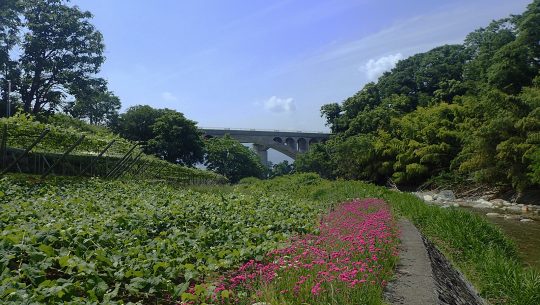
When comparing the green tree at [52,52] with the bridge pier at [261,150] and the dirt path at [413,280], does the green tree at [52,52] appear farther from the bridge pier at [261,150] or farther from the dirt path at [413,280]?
the bridge pier at [261,150]

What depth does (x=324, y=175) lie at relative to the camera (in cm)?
5922

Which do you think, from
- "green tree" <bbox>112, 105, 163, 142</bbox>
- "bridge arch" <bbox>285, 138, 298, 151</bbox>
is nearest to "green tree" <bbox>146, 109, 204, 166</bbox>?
"green tree" <bbox>112, 105, 163, 142</bbox>

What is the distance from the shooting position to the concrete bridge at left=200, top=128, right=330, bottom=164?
230 feet

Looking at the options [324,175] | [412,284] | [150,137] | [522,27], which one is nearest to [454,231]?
[412,284]

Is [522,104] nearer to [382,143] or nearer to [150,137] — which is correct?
[382,143]

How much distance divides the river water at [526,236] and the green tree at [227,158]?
158 feet

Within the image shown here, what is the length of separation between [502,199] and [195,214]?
2537 cm

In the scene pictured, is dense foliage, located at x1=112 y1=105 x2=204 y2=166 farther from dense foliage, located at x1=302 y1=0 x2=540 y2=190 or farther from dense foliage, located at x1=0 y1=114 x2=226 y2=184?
dense foliage, located at x1=0 y1=114 x2=226 y2=184

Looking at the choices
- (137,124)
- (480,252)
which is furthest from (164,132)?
(480,252)

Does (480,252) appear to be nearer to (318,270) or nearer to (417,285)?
(417,285)

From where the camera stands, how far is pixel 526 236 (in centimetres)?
1401

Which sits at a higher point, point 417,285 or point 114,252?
point 114,252

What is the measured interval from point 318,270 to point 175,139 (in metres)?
46.6

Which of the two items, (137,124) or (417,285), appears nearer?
(417,285)
